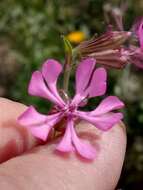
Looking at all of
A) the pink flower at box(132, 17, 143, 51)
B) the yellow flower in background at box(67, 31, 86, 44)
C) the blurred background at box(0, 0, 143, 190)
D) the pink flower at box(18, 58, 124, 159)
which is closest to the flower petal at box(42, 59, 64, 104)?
the pink flower at box(18, 58, 124, 159)

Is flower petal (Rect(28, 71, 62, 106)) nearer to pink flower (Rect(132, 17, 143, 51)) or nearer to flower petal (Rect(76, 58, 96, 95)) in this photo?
flower petal (Rect(76, 58, 96, 95))

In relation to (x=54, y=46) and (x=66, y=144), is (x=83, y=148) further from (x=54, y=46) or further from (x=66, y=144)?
(x=54, y=46)

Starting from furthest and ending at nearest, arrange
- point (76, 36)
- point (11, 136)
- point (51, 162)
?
point (76, 36) < point (11, 136) < point (51, 162)

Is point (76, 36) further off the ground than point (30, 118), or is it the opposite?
point (30, 118)

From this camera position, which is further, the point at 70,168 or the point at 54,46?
the point at 54,46

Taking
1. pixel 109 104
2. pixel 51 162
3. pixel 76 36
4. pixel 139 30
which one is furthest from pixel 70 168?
pixel 76 36

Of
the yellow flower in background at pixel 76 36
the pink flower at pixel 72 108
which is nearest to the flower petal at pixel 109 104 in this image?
the pink flower at pixel 72 108

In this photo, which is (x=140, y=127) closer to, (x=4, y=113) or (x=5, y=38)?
(x=5, y=38)
